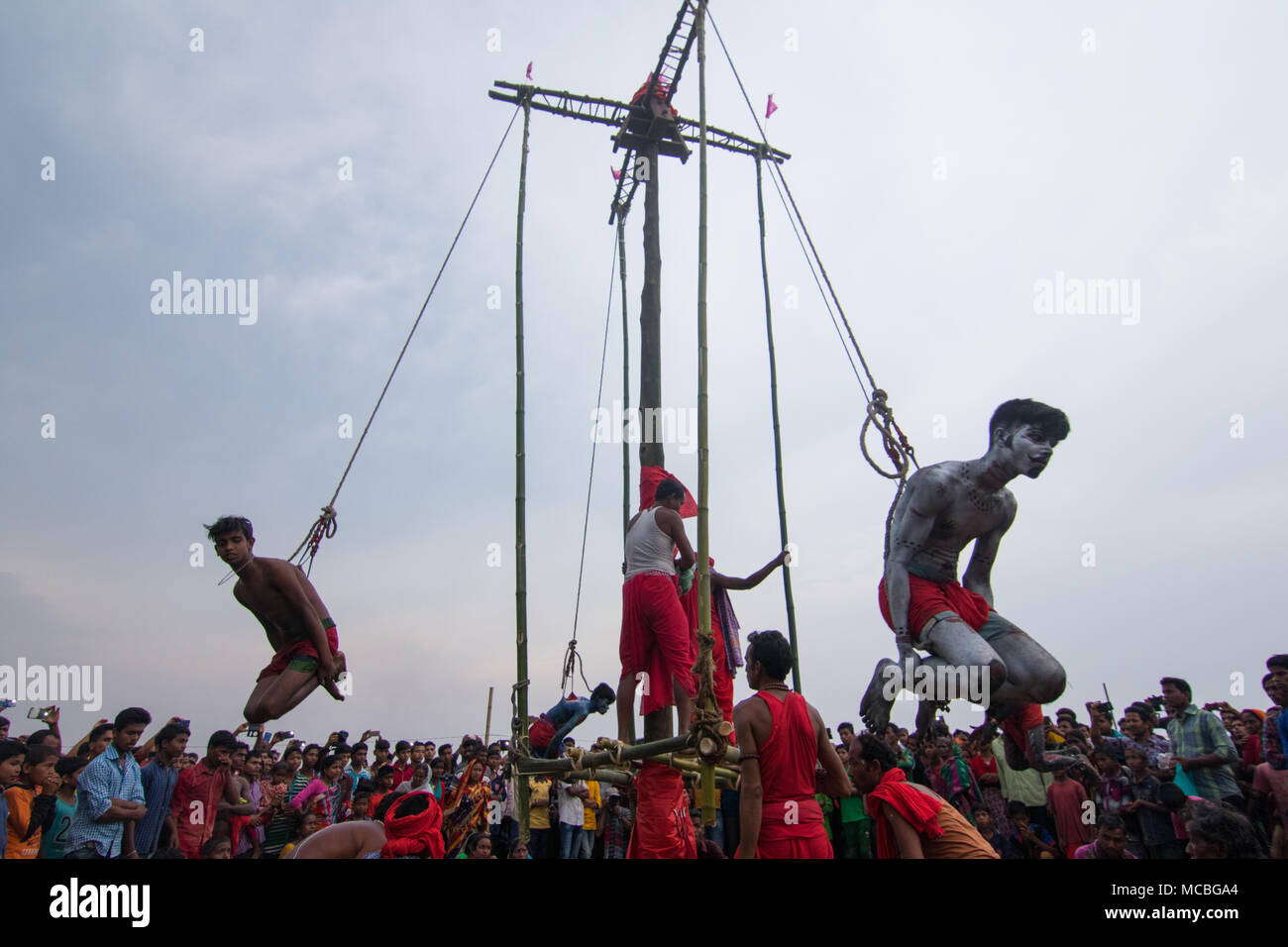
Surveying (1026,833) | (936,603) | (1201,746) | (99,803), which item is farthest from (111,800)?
(1201,746)

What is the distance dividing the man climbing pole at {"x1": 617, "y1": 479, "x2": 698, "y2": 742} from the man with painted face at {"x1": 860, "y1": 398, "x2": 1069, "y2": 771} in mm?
1627

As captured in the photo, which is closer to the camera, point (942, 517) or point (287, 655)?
point (942, 517)

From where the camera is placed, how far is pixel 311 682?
18.3 ft

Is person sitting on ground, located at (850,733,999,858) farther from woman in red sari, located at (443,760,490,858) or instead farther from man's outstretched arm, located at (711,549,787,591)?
woman in red sari, located at (443,760,490,858)

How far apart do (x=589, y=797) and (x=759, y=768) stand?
676cm

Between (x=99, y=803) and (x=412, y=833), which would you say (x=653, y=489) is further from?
(x=99, y=803)

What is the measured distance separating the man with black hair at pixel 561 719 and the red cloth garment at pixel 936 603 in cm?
410

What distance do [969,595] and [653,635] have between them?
2335 mm

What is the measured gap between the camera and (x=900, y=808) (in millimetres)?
4273

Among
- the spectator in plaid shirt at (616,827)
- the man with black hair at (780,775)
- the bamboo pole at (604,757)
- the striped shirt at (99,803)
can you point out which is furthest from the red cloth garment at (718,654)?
the spectator in plaid shirt at (616,827)

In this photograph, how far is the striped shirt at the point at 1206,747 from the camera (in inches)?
288

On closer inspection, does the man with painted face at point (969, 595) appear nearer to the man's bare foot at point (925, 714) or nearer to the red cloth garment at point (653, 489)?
the man's bare foot at point (925, 714)
